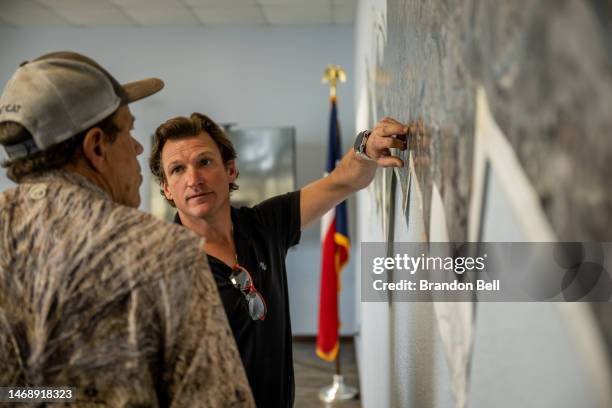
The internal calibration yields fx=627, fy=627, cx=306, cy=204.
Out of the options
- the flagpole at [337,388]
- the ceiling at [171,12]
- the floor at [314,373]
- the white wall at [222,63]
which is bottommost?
the floor at [314,373]

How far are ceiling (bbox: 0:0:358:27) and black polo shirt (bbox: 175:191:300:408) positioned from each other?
330cm

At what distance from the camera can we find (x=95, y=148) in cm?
105

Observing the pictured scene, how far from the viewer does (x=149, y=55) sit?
5.72 metres

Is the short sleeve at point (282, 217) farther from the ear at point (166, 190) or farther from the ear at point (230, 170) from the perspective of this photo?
the ear at point (166, 190)

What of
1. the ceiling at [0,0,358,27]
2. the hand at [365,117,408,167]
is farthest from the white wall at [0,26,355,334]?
the hand at [365,117,408,167]

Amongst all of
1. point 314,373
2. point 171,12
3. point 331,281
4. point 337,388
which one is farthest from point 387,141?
point 171,12

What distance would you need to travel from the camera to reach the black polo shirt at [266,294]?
162 cm

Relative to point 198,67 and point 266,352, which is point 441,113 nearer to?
point 266,352

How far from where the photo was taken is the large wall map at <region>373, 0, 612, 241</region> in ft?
1.22

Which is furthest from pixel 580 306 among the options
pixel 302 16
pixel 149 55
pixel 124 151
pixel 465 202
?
pixel 149 55

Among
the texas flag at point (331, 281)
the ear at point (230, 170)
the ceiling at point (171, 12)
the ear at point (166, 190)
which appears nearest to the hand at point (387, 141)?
the ear at point (230, 170)

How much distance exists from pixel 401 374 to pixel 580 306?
4.06 ft

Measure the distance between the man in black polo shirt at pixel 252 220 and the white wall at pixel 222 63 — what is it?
3679mm

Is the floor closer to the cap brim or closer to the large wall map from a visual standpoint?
the cap brim
